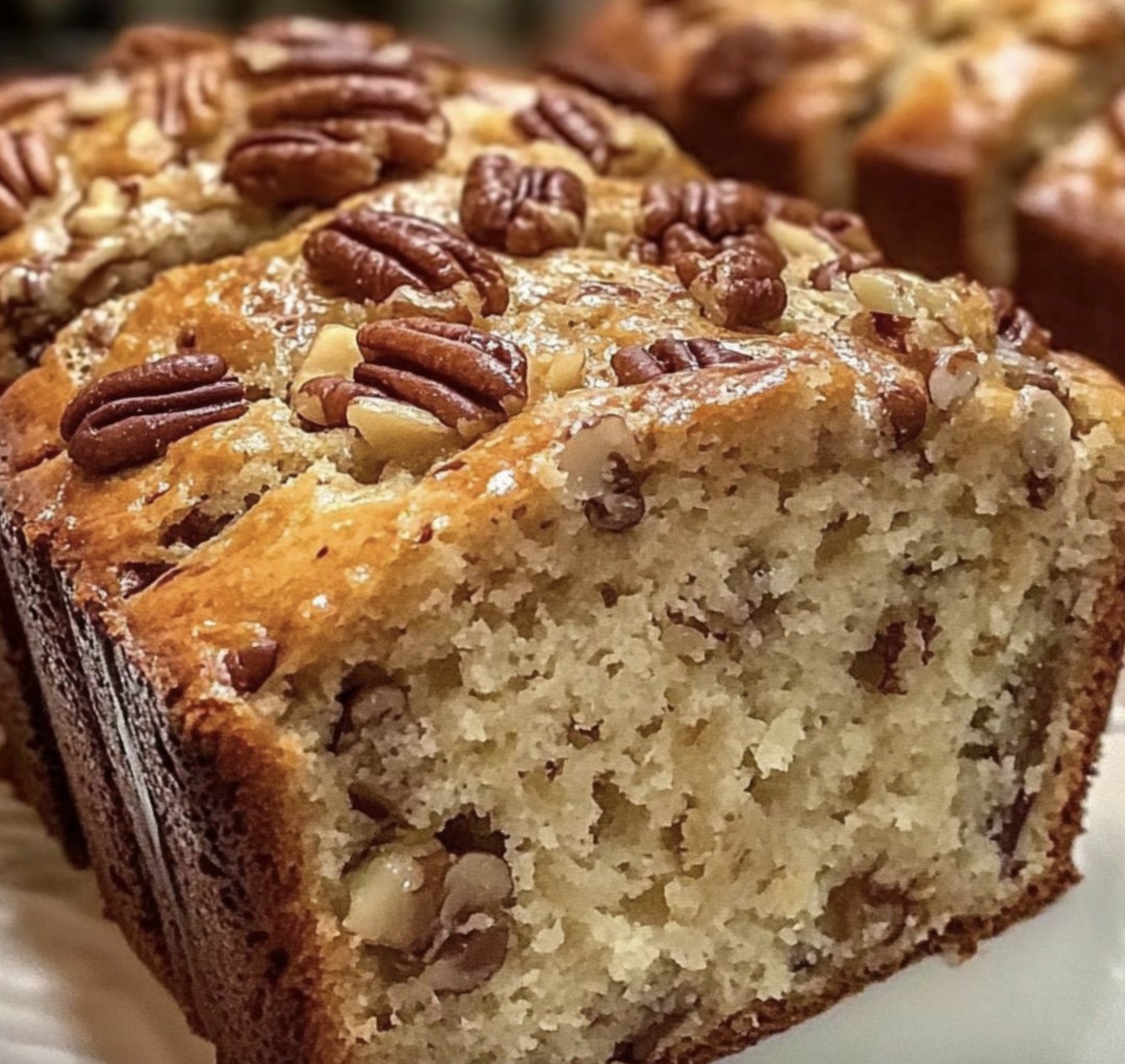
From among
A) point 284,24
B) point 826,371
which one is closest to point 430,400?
point 826,371

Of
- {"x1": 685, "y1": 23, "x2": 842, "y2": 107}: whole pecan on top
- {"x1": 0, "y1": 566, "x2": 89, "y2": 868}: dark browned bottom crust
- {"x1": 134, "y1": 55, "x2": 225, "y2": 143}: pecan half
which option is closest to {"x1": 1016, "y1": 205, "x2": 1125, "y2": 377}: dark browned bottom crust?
{"x1": 685, "y1": 23, "x2": 842, "y2": 107}: whole pecan on top

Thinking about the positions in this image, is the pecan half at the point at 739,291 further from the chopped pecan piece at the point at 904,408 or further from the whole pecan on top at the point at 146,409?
the whole pecan on top at the point at 146,409

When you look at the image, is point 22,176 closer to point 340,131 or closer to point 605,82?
point 340,131

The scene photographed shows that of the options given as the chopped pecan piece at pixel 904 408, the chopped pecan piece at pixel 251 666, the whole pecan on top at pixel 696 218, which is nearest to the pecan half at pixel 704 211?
the whole pecan on top at pixel 696 218

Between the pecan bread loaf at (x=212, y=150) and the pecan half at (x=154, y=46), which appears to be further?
the pecan half at (x=154, y=46)

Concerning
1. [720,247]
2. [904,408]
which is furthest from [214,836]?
[720,247]

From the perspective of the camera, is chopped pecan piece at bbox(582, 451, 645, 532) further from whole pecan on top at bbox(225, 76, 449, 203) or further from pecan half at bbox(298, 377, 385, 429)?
whole pecan on top at bbox(225, 76, 449, 203)

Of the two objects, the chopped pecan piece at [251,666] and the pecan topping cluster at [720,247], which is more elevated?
the pecan topping cluster at [720,247]
